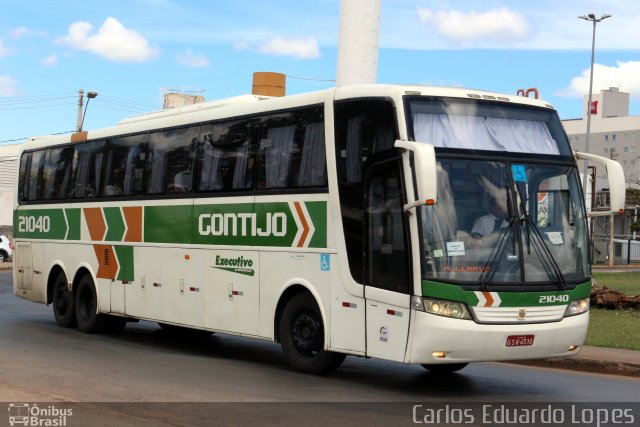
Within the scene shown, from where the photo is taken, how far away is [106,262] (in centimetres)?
1834

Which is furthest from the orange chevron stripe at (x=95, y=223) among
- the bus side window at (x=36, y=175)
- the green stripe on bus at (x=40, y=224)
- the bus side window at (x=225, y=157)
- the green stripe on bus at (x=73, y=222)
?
the bus side window at (x=225, y=157)

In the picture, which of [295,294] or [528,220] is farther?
[295,294]

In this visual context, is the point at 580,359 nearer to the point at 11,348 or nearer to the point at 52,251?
the point at 11,348

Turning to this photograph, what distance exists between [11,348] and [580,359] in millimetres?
8451

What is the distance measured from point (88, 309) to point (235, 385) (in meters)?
7.92

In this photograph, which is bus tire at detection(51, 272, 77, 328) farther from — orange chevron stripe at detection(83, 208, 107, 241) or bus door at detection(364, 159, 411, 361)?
bus door at detection(364, 159, 411, 361)

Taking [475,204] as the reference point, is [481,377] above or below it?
below

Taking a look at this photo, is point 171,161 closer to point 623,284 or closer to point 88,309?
point 88,309

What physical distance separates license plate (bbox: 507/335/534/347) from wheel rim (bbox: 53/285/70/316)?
10.9 meters

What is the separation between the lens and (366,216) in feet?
39.8

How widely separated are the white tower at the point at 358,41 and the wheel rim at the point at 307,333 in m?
21.2

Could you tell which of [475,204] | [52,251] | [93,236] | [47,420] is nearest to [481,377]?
[475,204]

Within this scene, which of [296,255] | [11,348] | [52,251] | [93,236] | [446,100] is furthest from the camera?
[52,251]
